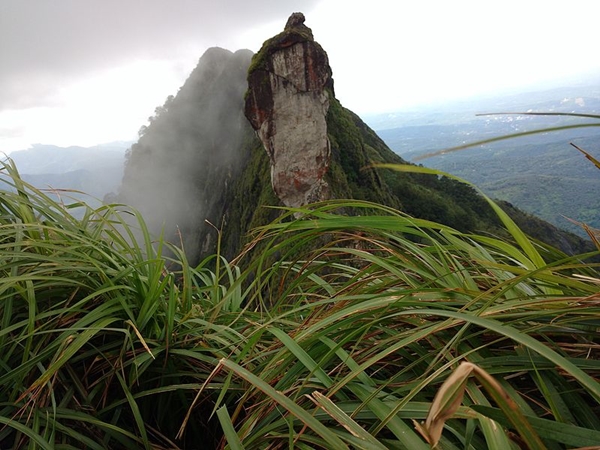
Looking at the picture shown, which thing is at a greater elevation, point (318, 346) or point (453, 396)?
point (453, 396)

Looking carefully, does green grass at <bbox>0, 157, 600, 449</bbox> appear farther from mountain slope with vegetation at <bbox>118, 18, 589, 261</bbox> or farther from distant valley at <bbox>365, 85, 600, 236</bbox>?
distant valley at <bbox>365, 85, 600, 236</bbox>

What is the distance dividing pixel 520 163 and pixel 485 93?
94.0m

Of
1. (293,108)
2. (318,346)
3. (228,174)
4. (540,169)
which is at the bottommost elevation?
(540,169)

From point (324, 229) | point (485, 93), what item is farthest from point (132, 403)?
point (485, 93)

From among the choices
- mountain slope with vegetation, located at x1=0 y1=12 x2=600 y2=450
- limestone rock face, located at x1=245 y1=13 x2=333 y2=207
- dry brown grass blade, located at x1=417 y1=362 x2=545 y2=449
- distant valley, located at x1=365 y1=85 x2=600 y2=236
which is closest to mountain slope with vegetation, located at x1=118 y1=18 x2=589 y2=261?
limestone rock face, located at x1=245 y1=13 x2=333 y2=207

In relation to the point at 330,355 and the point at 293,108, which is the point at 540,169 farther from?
the point at 330,355

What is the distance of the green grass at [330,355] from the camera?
48 cm

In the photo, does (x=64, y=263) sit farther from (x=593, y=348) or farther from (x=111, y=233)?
(x=593, y=348)

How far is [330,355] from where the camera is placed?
1.95 feet

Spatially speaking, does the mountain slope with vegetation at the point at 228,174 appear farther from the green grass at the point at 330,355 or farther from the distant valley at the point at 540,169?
the green grass at the point at 330,355

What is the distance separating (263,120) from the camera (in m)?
21.1

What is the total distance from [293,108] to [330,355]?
21206 mm

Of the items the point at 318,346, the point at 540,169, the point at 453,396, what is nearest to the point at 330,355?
the point at 318,346

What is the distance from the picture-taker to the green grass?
18.8 inches
